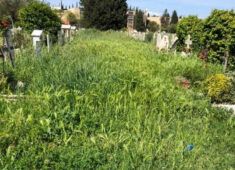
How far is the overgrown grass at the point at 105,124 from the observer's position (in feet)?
15.6

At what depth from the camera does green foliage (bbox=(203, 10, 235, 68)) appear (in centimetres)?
1605

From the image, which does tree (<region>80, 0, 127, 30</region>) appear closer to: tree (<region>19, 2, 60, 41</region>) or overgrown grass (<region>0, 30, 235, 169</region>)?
tree (<region>19, 2, 60, 41</region>)

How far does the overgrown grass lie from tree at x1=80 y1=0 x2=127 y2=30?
4321cm

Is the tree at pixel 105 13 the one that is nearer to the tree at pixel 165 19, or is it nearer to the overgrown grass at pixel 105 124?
the overgrown grass at pixel 105 124

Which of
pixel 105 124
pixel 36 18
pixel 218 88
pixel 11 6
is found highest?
pixel 36 18

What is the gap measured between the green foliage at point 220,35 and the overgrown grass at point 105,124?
318 inches

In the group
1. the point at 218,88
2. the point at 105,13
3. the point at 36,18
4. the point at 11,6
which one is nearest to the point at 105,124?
the point at 218,88

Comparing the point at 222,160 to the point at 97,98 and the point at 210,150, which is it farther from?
the point at 97,98

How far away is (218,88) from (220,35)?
7.19 metres

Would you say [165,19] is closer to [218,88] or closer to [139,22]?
[139,22]

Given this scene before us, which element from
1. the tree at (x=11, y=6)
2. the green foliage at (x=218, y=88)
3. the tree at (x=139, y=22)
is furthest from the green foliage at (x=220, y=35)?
the tree at (x=139, y=22)

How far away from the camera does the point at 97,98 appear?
21.9 feet

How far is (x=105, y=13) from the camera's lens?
2019 inches

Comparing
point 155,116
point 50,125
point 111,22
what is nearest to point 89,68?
point 155,116
